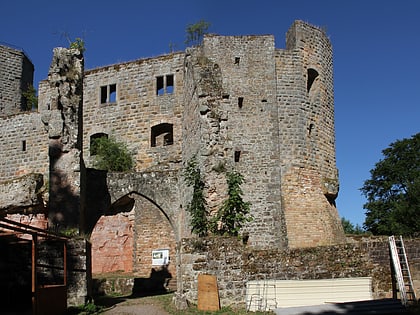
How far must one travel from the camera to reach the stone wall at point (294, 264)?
39.0ft

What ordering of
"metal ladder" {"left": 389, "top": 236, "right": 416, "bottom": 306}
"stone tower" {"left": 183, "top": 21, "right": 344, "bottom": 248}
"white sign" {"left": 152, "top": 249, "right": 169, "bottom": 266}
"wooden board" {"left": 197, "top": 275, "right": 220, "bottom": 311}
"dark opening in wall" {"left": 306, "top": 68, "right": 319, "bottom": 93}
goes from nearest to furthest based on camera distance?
"metal ladder" {"left": 389, "top": 236, "right": 416, "bottom": 306}
"wooden board" {"left": 197, "top": 275, "right": 220, "bottom": 311}
"stone tower" {"left": 183, "top": 21, "right": 344, "bottom": 248}
"white sign" {"left": 152, "top": 249, "right": 169, "bottom": 266}
"dark opening in wall" {"left": 306, "top": 68, "right": 319, "bottom": 93}

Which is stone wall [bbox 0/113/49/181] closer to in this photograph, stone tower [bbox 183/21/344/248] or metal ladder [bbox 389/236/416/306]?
stone tower [bbox 183/21/344/248]

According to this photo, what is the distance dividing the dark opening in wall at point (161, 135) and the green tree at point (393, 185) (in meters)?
14.0

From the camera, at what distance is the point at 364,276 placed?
470 inches

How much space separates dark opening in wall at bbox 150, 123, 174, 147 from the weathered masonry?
0.05 meters

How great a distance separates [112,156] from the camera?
24.7 metres

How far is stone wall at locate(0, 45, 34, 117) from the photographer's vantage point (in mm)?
30641

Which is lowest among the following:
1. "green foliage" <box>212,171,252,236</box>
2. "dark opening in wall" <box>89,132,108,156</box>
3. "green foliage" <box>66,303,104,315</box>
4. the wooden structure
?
"green foliage" <box>66,303,104,315</box>

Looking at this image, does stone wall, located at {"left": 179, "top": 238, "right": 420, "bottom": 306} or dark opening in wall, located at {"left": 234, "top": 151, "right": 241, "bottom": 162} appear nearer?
stone wall, located at {"left": 179, "top": 238, "right": 420, "bottom": 306}

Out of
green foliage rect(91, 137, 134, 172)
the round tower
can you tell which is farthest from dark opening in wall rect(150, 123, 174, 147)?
the round tower

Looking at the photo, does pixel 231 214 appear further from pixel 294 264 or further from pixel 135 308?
pixel 135 308

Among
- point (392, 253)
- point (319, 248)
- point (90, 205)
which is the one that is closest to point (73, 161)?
point (90, 205)

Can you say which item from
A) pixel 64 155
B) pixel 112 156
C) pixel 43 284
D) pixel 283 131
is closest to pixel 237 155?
pixel 283 131

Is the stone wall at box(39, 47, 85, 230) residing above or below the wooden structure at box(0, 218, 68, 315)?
above
